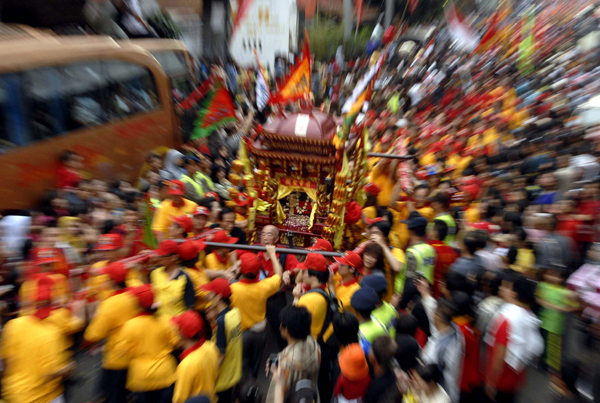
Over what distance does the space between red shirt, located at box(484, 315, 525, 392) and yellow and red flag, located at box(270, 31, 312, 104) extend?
4090 mm

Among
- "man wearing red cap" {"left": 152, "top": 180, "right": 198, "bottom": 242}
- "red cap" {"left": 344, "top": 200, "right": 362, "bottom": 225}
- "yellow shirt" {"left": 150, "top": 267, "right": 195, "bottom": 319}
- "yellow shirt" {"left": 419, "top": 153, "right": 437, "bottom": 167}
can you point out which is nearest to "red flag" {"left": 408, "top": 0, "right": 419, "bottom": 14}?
"yellow shirt" {"left": 419, "top": 153, "right": 437, "bottom": 167}

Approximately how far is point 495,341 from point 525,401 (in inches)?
A: 54.7

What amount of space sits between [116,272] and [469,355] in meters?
2.90

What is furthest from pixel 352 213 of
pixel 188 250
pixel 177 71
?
pixel 177 71

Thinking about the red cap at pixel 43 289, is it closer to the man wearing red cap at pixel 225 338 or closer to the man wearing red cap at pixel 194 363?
the man wearing red cap at pixel 194 363

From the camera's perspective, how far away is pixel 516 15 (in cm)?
1164

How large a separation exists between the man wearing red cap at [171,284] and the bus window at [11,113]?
297 cm

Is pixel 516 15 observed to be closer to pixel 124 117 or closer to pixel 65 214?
pixel 124 117

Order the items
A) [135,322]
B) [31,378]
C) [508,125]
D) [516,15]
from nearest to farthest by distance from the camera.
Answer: [31,378]
[135,322]
[508,125]
[516,15]

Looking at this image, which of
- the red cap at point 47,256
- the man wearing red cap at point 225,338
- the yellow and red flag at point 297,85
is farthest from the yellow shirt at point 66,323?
the yellow and red flag at point 297,85

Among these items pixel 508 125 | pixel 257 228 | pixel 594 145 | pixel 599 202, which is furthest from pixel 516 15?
pixel 257 228

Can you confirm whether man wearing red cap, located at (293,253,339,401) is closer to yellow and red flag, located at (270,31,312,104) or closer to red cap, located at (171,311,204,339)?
red cap, located at (171,311,204,339)

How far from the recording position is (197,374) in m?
2.19

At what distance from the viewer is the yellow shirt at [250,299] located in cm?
302
